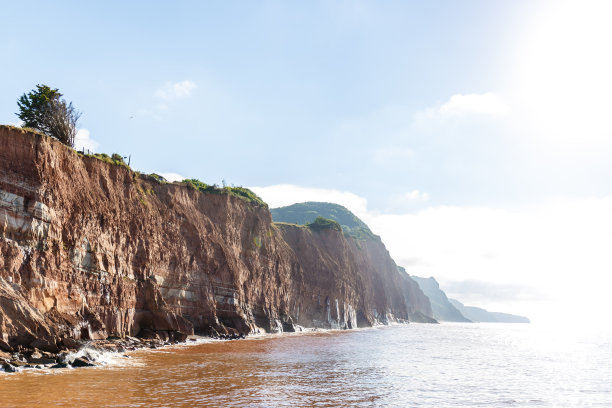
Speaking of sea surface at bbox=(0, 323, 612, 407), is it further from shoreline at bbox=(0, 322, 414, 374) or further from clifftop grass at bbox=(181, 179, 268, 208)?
clifftop grass at bbox=(181, 179, 268, 208)

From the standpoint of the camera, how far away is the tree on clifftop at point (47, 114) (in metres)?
39.6

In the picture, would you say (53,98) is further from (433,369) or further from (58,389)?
(433,369)

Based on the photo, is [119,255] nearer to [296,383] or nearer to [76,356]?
[76,356]

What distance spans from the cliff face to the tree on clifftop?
12.4 ft

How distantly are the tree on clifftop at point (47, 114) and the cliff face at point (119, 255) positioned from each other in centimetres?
379

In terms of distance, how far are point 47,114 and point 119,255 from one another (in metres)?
14.3

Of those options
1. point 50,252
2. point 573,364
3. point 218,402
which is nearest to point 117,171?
point 50,252

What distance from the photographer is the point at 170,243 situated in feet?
157

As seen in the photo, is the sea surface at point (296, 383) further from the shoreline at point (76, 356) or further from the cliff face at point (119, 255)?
the cliff face at point (119, 255)

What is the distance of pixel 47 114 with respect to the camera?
39906mm

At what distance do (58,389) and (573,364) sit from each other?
37233mm

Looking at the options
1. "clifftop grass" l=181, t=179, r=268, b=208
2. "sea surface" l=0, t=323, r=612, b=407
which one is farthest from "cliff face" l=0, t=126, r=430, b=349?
"sea surface" l=0, t=323, r=612, b=407

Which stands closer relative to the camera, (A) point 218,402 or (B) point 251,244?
(A) point 218,402

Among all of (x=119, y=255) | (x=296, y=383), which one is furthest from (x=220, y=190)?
(x=296, y=383)
